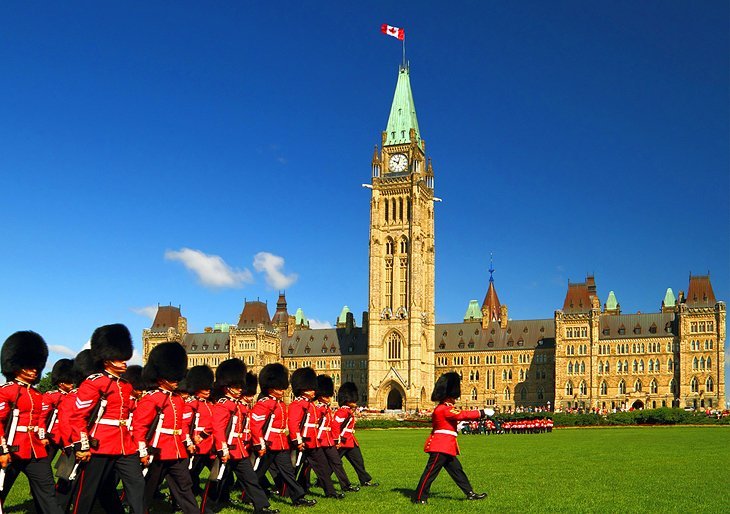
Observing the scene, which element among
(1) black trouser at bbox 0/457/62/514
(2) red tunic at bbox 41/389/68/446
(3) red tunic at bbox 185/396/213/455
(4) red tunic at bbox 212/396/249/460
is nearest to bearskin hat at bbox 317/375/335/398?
(4) red tunic at bbox 212/396/249/460

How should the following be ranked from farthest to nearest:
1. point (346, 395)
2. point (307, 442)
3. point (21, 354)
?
1. point (346, 395)
2. point (307, 442)
3. point (21, 354)

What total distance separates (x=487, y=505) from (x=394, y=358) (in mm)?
101930

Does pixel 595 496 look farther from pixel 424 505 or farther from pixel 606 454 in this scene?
pixel 606 454

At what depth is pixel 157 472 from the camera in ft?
47.2

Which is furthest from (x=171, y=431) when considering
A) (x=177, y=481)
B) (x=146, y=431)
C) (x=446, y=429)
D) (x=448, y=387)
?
(x=448, y=387)

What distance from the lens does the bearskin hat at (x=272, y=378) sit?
18312 millimetres

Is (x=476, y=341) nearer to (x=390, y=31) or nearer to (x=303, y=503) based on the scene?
(x=390, y=31)

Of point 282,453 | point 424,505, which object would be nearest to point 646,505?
point 424,505

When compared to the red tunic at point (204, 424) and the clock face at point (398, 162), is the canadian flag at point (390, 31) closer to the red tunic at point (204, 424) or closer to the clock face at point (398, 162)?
the clock face at point (398, 162)

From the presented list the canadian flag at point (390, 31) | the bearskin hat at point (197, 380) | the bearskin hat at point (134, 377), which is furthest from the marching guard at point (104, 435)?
the canadian flag at point (390, 31)

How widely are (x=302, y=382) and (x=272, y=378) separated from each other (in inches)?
59.4

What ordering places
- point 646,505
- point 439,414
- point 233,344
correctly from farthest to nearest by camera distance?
point 233,344 < point 439,414 < point 646,505

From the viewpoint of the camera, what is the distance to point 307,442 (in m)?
18.2

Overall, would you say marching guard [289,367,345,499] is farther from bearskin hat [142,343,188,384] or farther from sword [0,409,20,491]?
sword [0,409,20,491]
